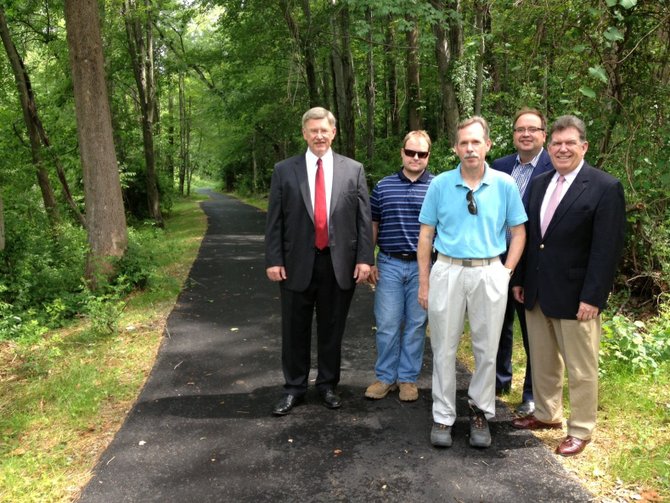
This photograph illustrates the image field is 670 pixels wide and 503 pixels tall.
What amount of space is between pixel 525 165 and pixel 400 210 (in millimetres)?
1015

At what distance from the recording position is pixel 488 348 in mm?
3670

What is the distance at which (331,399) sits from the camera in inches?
172

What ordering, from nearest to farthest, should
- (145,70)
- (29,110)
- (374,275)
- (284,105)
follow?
(374,275), (29,110), (145,70), (284,105)

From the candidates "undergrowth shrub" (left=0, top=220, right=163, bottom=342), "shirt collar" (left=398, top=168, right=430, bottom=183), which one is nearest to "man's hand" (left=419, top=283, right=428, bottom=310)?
"shirt collar" (left=398, top=168, right=430, bottom=183)

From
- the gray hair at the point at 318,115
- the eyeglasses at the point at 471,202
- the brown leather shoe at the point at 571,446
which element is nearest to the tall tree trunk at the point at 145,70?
the gray hair at the point at 318,115

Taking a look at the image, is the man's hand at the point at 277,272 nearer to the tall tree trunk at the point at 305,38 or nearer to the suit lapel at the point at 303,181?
the suit lapel at the point at 303,181

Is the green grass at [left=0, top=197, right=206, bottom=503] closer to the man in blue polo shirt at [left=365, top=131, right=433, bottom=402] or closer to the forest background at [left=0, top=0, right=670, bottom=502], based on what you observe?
the forest background at [left=0, top=0, right=670, bottom=502]

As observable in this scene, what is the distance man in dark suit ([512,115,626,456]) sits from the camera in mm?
3361

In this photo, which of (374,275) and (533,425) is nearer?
(533,425)

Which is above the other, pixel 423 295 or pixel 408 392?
pixel 423 295

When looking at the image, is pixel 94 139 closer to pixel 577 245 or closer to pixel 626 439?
pixel 577 245

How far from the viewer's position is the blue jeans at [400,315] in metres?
4.34

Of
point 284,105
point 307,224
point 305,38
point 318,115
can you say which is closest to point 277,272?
point 307,224

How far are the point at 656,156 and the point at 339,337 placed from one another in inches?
142
